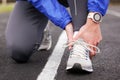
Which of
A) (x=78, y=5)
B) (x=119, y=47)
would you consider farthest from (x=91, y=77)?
(x=119, y=47)

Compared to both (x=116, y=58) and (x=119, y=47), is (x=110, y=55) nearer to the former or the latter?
(x=116, y=58)

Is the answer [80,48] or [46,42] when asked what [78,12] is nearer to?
[80,48]

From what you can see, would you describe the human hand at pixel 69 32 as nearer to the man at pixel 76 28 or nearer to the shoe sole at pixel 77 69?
the man at pixel 76 28

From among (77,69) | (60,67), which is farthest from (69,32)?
(60,67)

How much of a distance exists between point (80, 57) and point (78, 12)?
1.28 feet

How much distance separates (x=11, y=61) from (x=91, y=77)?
3.61 ft

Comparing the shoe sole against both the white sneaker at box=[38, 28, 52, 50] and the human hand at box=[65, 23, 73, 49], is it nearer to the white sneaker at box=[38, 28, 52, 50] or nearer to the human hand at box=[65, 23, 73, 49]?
the human hand at box=[65, 23, 73, 49]

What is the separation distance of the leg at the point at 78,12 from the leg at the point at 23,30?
25.7 inches

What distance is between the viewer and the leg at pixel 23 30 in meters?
4.31

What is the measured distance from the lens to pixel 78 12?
3846 millimetres

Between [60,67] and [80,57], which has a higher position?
[80,57]

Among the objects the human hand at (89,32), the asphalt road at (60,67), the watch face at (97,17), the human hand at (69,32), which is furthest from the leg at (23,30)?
the watch face at (97,17)

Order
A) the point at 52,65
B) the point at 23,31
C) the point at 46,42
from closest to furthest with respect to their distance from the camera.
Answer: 1. the point at 52,65
2. the point at 23,31
3. the point at 46,42

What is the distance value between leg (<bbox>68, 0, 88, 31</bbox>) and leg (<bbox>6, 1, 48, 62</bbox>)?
0.65 meters
